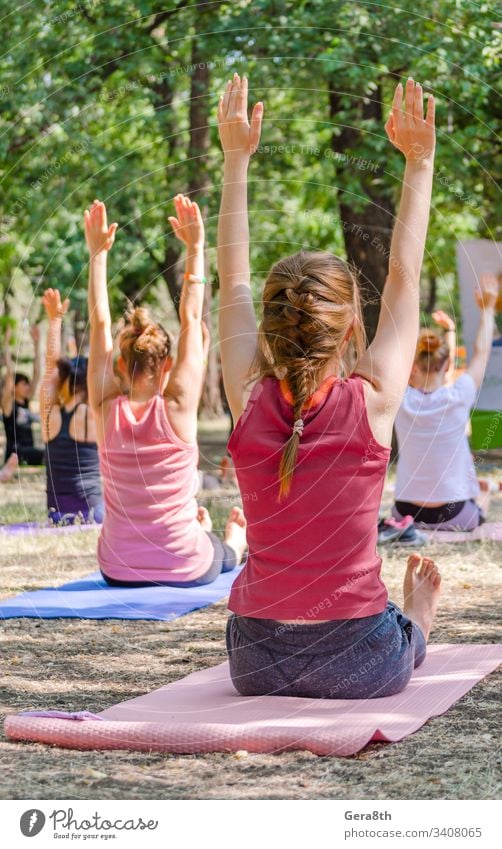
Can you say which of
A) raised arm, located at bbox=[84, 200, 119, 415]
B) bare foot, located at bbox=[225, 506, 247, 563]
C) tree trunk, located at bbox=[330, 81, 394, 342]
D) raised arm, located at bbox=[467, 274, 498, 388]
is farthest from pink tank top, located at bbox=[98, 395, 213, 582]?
tree trunk, located at bbox=[330, 81, 394, 342]

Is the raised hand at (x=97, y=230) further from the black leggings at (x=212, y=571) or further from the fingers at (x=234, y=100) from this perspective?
the black leggings at (x=212, y=571)

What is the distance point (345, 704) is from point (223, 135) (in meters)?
2.13

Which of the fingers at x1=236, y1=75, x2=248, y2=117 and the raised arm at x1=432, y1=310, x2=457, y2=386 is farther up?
the fingers at x1=236, y1=75, x2=248, y2=117

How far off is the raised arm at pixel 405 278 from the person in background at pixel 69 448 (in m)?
6.23

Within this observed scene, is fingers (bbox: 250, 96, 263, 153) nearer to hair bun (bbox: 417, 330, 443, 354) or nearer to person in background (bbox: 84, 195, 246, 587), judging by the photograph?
person in background (bbox: 84, 195, 246, 587)

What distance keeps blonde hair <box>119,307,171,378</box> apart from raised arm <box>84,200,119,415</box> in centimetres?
17

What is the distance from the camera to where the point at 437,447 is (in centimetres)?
934

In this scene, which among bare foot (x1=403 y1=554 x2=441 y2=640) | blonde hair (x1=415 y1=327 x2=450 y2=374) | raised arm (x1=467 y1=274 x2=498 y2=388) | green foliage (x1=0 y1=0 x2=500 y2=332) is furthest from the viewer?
green foliage (x1=0 y1=0 x2=500 y2=332)

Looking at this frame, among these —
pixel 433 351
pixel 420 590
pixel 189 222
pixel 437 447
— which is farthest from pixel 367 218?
pixel 420 590

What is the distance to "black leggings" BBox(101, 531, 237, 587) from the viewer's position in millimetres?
7191

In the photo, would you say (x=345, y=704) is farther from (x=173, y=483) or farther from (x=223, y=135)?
(x=173, y=483)

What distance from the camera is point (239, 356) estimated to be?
4.12 meters

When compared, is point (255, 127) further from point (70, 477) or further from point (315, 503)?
point (70, 477)
